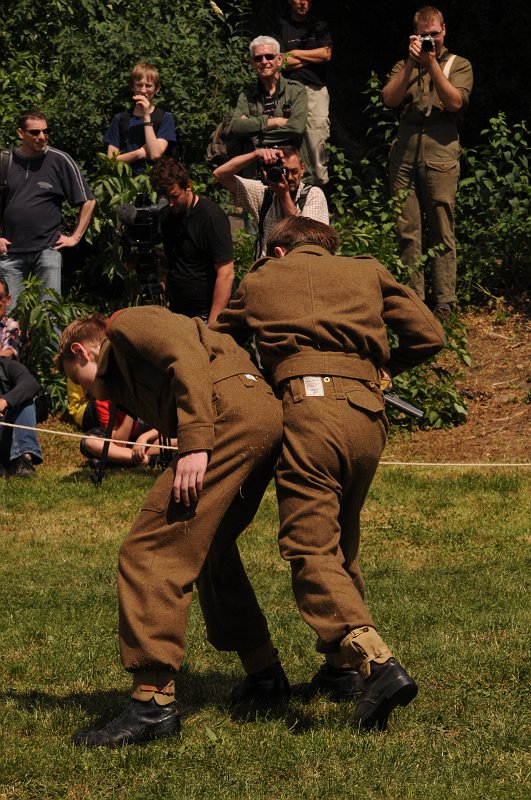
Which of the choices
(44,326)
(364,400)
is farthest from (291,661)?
(44,326)

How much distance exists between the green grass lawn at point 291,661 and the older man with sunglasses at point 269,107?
2973 mm

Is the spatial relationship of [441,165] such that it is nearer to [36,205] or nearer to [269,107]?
[269,107]

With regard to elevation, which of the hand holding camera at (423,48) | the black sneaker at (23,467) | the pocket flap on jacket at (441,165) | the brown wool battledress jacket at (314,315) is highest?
the brown wool battledress jacket at (314,315)

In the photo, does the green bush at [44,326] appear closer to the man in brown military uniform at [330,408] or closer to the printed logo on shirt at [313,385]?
the man in brown military uniform at [330,408]

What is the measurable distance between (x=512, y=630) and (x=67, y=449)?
204 inches

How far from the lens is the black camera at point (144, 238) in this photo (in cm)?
Answer: 926

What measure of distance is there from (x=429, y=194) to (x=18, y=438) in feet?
13.2

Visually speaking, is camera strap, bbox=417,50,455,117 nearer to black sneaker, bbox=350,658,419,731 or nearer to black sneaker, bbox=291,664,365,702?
black sneaker, bbox=291,664,365,702

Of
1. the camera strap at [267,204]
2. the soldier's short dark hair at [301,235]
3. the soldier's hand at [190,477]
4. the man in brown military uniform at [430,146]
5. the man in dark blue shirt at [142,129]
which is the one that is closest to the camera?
the soldier's hand at [190,477]

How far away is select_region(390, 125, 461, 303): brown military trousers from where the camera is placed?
36.0 ft

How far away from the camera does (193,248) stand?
9.22m

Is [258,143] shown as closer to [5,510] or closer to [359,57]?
[5,510]

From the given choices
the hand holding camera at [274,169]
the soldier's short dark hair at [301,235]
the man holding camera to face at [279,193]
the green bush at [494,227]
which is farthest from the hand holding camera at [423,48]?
the soldier's short dark hair at [301,235]

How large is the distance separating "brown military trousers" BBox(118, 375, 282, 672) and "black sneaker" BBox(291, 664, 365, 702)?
2.46 ft
